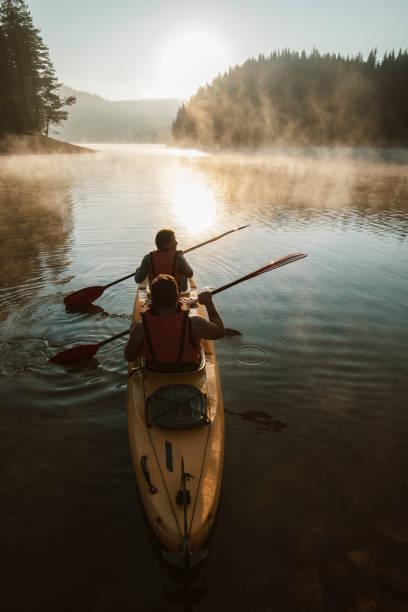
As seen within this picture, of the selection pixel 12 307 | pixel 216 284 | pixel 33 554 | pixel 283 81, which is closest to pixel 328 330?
pixel 216 284

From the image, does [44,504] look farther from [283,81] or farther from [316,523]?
[283,81]

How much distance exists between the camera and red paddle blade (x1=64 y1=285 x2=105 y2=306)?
26.1ft

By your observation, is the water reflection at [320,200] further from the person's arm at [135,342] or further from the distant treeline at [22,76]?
the distant treeline at [22,76]

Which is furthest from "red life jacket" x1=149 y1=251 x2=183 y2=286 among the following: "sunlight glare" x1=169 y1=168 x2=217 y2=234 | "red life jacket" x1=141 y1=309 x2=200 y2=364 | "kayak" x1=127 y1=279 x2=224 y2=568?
"sunlight glare" x1=169 y1=168 x2=217 y2=234

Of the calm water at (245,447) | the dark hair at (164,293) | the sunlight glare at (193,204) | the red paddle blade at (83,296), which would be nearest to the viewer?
the calm water at (245,447)

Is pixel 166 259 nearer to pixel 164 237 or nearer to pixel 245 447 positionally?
pixel 164 237

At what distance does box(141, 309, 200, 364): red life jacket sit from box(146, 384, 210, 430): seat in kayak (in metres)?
0.33

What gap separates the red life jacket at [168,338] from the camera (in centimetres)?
373

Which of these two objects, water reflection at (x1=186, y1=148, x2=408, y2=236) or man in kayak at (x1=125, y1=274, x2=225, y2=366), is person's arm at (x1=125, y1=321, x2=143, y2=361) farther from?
water reflection at (x1=186, y1=148, x2=408, y2=236)

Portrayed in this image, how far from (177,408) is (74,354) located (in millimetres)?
2739

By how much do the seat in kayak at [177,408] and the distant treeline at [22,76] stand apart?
58118 mm

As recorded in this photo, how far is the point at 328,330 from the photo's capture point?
7.41 meters

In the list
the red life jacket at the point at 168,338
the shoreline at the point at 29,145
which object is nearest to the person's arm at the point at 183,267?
the red life jacket at the point at 168,338

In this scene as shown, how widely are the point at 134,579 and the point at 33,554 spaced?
94 centimetres
